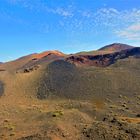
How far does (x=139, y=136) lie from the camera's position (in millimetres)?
28000

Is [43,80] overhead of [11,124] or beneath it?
overhead

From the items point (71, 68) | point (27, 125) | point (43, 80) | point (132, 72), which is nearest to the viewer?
point (27, 125)

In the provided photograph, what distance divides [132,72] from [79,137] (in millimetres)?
31007

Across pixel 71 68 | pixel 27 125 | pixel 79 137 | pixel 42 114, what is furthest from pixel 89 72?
pixel 79 137

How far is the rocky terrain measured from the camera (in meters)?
30.6

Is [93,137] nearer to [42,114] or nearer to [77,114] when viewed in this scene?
[77,114]

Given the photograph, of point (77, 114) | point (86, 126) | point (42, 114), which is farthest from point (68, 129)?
point (42, 114)

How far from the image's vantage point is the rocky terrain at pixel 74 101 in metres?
30.6

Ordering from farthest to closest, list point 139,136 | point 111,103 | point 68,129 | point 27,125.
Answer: point 111,103 < point 27,125 < point 68,129 < point 139,136

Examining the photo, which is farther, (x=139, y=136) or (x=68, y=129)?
(x=68, y=129)

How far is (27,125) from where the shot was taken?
34.9m

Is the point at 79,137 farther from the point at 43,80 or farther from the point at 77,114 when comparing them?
the point at 43,80

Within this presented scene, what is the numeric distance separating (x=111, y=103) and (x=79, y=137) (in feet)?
50.6

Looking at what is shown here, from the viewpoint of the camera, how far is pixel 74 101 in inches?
1839
